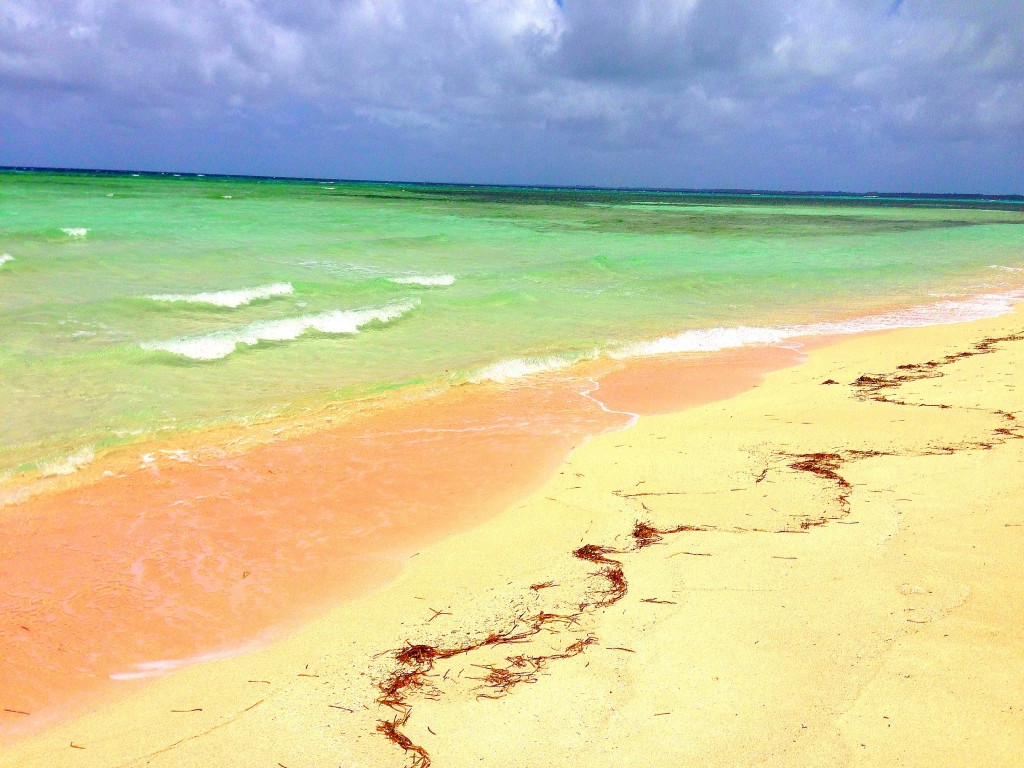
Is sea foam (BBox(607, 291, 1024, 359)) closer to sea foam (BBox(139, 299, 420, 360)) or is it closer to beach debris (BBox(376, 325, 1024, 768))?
sea foam (BBox(139, 299, 420, 360))

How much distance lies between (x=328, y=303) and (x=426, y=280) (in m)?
3.25

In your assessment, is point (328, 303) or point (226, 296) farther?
point (328, 303)

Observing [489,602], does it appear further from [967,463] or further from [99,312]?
[99,312]

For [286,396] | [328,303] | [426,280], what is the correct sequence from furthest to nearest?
1. [426,280]
2. [328,303]
3. [286,396]

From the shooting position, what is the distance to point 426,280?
16.3m

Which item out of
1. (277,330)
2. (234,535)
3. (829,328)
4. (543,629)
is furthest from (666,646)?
(829,328)

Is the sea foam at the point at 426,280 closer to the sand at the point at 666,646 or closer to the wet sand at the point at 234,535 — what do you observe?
the wet sand at the point at 234,535

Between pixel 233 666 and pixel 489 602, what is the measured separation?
1.26m

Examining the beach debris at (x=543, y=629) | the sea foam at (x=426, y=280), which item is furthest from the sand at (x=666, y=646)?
the sea foam at (x=426, y=280)

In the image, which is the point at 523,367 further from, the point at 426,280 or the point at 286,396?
the point at 426,280

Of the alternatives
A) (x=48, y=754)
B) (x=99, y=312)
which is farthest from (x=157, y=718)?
(x=99, y=312)

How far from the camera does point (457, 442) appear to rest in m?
6.70

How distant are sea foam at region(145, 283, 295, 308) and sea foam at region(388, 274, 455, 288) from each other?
8.66 ft

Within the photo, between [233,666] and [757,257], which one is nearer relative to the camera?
[233,666]
